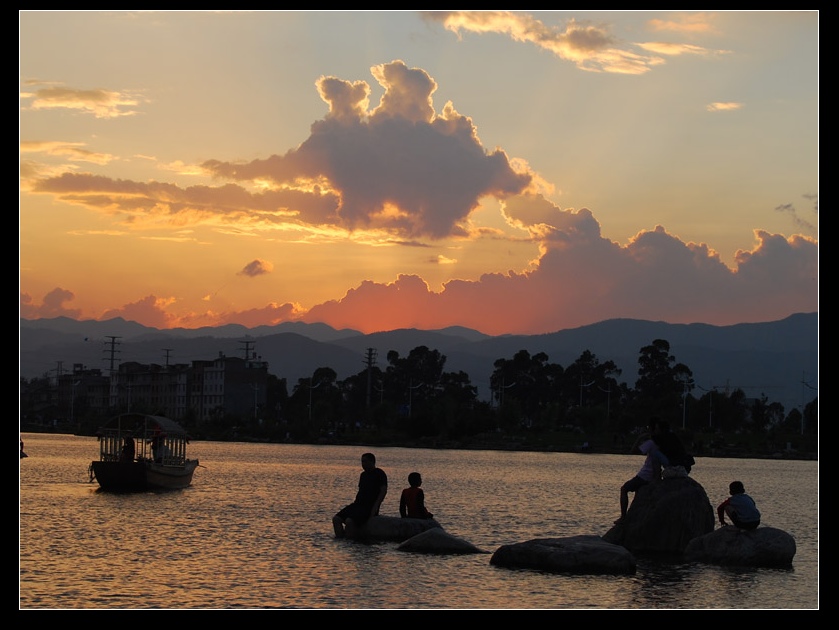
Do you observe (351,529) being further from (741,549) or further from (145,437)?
(145,437)

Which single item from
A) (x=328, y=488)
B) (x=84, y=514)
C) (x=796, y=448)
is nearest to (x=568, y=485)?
(x=328, y=488)

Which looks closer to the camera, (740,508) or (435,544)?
(740,508)

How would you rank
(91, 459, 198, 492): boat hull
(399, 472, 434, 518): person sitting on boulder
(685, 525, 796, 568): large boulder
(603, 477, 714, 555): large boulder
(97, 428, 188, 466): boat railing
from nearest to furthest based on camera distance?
(685, 525, 796, 568): large boulder → (603, 477, 714, 555): large boulder → (399, 472, 434, 518): person sitting on boulder → (91, 459, 198, 492): boat hull → (97, 428, 188, 466): boat railing

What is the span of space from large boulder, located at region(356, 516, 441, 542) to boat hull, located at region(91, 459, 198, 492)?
2852 cm

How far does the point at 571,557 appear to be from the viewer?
29000mm

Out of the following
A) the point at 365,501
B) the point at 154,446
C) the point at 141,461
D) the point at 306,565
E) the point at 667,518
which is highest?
the point at 365,501

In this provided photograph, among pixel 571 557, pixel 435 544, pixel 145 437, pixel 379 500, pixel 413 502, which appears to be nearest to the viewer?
pixel 571 557

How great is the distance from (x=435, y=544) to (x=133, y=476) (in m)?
32.2

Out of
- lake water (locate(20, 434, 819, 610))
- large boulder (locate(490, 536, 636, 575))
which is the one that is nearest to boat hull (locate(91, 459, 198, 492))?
lake water (locate(20, 434, 819, 610))

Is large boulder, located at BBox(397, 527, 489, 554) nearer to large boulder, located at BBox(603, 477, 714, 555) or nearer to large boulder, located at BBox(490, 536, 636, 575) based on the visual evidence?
large boulder, located at BBox(490, 536, 636, 575)

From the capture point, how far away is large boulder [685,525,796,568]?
30.8 metres

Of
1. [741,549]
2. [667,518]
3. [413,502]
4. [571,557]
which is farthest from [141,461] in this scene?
[741,549]

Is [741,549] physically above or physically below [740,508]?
below
